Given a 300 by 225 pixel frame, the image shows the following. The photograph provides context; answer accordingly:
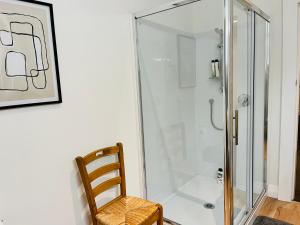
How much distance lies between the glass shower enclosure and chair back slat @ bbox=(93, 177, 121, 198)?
461mm

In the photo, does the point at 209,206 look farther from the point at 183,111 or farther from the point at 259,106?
the point at 259,106

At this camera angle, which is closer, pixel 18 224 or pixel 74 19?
pixel 18 224

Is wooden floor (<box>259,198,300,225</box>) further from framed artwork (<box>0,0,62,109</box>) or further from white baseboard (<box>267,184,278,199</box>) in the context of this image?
framed artwork (<box>0,0,62,109</box>)

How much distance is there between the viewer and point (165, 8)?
189 cm

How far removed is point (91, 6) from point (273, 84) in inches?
76.3

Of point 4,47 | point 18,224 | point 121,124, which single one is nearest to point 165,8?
point 121,124

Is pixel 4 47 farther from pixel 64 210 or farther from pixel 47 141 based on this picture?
pixel 64 210

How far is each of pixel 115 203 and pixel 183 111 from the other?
1283 millimetres

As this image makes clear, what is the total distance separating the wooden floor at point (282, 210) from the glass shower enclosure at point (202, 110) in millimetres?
127

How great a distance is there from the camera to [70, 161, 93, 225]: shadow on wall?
159 centimetres

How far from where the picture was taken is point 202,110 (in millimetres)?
2615

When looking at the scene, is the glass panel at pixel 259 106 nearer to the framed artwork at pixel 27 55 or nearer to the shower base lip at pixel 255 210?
the shower base lip at pixel 255 210

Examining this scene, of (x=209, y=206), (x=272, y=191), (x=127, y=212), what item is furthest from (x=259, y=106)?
(x=127, y=212)

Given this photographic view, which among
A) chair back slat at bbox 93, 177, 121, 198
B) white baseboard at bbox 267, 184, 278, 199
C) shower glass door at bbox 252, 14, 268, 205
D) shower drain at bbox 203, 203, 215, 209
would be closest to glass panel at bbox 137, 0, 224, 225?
shower drain at bbox 203, 203, 215, 209
